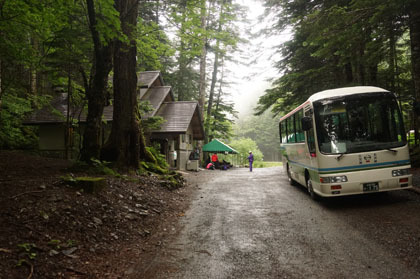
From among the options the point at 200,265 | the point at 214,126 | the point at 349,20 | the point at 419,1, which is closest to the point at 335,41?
the point at 349,20

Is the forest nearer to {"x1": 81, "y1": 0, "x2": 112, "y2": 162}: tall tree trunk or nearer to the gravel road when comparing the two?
{"x1": 81, "y1": 0, "x2": 112, "y2": 162}: tall tree trunk

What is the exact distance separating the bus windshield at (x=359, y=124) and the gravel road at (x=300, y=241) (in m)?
1.66

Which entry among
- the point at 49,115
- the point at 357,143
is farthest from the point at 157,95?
the point at 357,143

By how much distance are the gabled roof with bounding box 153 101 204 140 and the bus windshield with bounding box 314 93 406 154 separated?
13.5m

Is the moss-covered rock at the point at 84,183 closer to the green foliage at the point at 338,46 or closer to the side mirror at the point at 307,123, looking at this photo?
the side mirror at the point at 307,123

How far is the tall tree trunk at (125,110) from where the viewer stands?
10234 millimetres

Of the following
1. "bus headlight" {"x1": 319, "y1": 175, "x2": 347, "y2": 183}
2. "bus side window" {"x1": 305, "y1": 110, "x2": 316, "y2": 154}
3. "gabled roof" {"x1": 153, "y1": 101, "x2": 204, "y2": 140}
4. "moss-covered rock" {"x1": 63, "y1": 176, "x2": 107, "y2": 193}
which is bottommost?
"bus headlight" {"x1": 319, "y1": 175, "x2": 347, "y2": 183}

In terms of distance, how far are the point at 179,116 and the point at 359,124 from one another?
1625cm

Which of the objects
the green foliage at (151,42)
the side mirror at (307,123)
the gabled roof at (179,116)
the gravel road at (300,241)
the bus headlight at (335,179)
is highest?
the green foliage at (151,42)

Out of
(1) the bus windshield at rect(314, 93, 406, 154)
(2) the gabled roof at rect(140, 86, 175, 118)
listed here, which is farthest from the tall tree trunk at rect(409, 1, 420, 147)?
(2) the gabled roof at rect(140, 86, 175, 118)

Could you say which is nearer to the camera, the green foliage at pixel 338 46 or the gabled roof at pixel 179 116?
the green foliage at pixel 338 46

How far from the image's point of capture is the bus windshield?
7148mm

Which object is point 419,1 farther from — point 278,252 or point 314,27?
point 278,252

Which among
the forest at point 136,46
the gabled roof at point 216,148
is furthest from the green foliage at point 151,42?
the gabled roof at point 216,148
